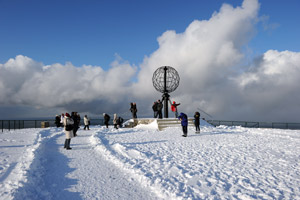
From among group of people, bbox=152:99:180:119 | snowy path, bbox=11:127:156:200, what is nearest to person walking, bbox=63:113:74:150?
snowy path, bbox=11:127:156:200

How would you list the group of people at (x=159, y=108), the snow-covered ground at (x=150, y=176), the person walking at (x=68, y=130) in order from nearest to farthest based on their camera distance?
1. the snow-covered ground at (x=150, y=176)
2. the person walking at (x=68, y=130)
3. the group of people at (x=159, y=108)

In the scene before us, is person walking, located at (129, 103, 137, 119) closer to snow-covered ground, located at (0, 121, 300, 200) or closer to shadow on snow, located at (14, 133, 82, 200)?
snow-covered ground, located at (0, 121, 300, 200)

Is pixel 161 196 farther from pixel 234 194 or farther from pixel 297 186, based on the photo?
pixel 297 186

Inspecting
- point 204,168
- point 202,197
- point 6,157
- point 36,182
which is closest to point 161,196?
point 202,197

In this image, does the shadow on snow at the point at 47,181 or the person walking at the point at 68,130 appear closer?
the shadow on snow at the point at 47,181

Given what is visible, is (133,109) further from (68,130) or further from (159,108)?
(68,130)

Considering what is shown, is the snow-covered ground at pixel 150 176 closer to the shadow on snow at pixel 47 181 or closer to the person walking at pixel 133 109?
the shadow on snow at pixel 47 181

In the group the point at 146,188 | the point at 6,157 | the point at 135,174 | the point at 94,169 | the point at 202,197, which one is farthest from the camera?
the point at 6,157

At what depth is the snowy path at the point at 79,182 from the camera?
3810 millimetres

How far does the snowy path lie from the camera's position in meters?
3.81

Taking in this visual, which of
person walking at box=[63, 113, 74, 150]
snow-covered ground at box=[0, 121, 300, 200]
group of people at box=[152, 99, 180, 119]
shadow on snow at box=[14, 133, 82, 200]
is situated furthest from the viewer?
group of people at box=[152, 99, 180, 119]

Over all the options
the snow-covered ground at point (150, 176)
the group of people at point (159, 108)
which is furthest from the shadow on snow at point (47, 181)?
the group of people at point (159, 108)

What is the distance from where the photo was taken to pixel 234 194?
397 centimetres

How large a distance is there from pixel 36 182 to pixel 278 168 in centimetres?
692
